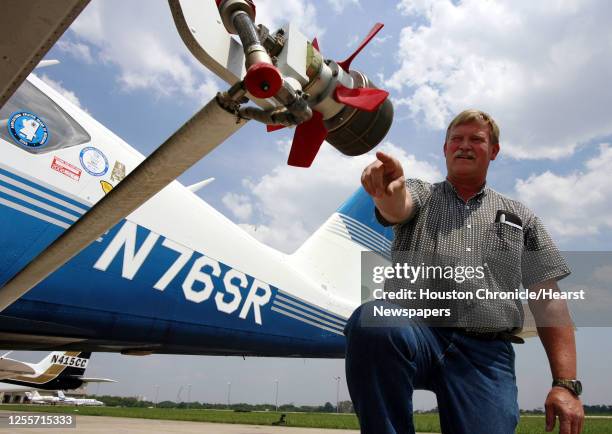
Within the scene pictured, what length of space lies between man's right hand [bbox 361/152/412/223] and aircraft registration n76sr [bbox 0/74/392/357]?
2.57 meters

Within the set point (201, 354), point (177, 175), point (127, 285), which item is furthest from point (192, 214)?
point (177, 175)

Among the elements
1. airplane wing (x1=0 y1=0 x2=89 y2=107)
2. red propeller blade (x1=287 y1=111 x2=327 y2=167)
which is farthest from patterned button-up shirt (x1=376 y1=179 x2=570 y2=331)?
airplane wing (x1=0 y1=0 x2=89 y2=107)

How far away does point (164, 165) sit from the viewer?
3.66ft

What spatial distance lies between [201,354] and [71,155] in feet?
8.76

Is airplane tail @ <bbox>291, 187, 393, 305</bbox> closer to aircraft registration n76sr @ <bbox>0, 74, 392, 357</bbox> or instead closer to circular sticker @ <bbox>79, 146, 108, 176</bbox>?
aircraft registration n76sr @ <bbox>0, 74, 392, 357</bbox>

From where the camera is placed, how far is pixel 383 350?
101 centimetres

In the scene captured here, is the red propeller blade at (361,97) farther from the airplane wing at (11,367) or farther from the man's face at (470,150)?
the airplane wing at (11,367)

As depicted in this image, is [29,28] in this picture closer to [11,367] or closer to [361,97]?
[361,97]

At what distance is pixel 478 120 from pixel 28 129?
288 cm

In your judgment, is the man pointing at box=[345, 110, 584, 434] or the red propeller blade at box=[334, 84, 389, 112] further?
the red propeller blade at box=[334, 84, 389, 112]

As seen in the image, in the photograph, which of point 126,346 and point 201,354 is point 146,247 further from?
point 201,354

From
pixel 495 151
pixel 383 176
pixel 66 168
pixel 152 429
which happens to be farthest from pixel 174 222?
pixel 152 429

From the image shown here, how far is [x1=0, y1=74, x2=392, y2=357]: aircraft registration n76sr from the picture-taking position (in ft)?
9.68

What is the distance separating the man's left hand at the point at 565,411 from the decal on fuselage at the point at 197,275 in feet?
9.99
